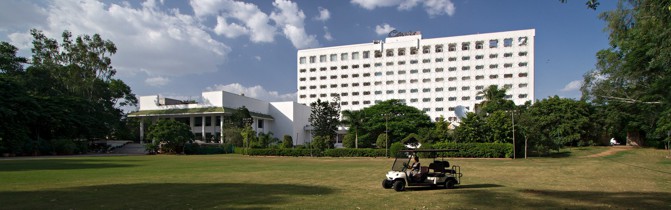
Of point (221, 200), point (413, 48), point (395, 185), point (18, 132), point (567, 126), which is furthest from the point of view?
point (413, 48)

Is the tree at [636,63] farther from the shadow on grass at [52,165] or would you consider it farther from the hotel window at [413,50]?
the hotel window at [413,50]

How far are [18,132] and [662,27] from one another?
176 feet

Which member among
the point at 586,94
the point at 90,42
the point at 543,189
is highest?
the point at 90,42

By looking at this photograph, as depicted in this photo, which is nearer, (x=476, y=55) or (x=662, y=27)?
(x=662, y=27)

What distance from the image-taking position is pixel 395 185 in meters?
12.6

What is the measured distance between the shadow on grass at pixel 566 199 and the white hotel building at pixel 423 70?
74.1 m

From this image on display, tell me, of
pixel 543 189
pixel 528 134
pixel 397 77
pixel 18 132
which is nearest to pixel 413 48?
pixel 397 77

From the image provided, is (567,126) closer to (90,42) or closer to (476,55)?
(476,55)

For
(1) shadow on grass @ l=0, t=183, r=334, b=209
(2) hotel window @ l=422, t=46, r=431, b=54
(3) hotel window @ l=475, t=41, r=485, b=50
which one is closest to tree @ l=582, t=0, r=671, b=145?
(1) shadow on grass @ l=0, t=183, r=334, b=209

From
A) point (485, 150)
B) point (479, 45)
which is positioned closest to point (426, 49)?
point (479, 45)

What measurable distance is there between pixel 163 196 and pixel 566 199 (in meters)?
10.9

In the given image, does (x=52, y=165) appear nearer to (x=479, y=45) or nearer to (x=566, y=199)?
(x=566, y=199)

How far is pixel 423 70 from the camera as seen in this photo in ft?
300

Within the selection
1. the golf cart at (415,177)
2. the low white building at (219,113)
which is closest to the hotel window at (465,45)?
the low white building at (219,113)
